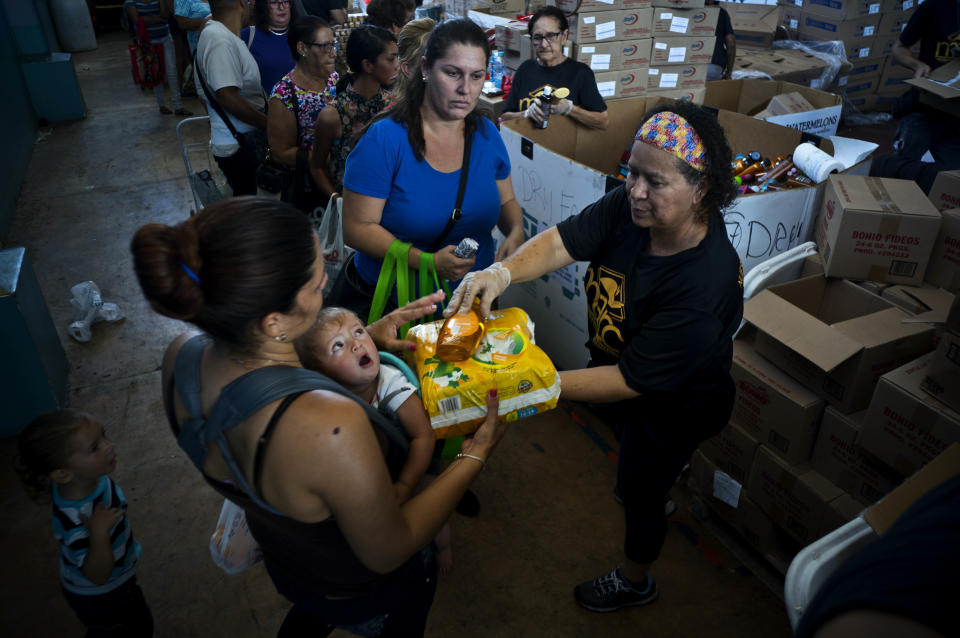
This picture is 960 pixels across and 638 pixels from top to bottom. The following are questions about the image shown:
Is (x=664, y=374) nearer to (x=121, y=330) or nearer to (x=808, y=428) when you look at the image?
(x=808, y=428)

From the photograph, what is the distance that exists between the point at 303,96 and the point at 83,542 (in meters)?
2.53

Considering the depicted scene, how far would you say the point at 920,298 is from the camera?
2.48m

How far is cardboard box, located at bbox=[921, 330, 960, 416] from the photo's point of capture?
1.85m

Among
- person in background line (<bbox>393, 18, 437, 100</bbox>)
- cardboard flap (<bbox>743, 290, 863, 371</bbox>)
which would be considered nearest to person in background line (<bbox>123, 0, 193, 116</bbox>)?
person in background line (<bbox>393, 18, 437, 100</bbox>)

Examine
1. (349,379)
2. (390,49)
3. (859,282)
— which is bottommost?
(859,282)

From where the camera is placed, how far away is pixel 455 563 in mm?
2666

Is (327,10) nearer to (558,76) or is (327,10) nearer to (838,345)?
(558,76)

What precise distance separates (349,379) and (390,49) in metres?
2.10

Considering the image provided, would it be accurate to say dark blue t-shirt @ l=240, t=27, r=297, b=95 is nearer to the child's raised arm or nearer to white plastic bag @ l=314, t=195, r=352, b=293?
white plastic bag @ l=314, t=195, r=352, b=293

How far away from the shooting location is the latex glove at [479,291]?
73.3 inches

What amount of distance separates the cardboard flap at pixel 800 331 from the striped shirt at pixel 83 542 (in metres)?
2.41

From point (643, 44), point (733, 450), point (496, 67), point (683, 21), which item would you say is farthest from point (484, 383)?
point (496, 67)

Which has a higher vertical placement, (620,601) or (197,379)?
(197,379)

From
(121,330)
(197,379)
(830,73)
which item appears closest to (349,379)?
(197,379)
